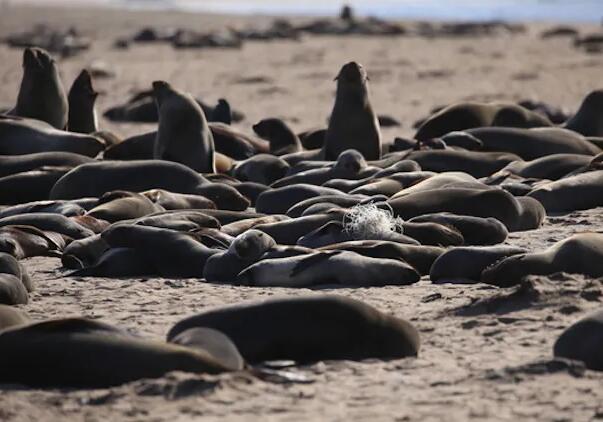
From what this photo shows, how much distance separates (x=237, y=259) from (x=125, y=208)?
1671 mm

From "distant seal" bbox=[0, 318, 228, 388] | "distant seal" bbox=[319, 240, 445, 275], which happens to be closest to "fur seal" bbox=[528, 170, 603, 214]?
"distant seal" bbox=[319, 240, 445, 275]

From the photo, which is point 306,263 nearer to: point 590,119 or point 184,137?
point 184,137

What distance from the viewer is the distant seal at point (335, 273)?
6023 mm

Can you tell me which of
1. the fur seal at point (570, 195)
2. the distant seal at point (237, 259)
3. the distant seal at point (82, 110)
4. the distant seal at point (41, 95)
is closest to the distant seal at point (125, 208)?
the distant seal at point (237, 259)

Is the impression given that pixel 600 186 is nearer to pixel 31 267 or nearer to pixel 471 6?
pixel 31 267

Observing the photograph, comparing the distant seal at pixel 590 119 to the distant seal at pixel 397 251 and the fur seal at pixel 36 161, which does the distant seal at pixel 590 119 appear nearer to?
the fur seal at pixel 36 161

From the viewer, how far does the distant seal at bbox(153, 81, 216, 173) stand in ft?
32.8

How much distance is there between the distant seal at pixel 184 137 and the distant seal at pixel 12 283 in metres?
4.01

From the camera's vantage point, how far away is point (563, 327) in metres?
4.97

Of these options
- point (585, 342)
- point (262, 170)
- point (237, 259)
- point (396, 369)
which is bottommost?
point (262, 170)

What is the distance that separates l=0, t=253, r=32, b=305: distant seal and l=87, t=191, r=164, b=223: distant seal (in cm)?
171

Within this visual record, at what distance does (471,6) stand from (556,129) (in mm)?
61356

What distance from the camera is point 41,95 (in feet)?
39.0

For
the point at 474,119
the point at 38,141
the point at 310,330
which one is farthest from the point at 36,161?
the point at 310,330
